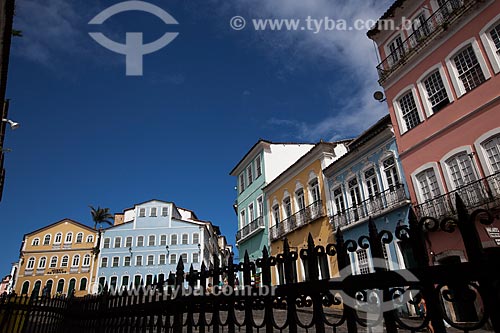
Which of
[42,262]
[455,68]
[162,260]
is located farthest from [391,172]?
[42,262]

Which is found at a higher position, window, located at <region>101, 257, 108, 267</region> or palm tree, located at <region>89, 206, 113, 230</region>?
palm tree, located at <region>89, 206, 113, 230</region>

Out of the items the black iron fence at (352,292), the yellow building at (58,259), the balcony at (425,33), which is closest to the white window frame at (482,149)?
the balcony at (425,33)

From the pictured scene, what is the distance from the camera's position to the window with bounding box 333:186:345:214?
58.1 feet

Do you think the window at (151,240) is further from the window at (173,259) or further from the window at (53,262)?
the window at (53,262)

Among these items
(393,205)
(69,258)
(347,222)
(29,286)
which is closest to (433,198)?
(393,205)

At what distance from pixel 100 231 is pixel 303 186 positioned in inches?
1358

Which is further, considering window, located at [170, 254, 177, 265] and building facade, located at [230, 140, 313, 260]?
window, located at [170, 254, 177, 265]

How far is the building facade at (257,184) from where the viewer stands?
24797mm

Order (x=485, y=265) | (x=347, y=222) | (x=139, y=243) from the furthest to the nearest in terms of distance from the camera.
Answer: (x=139, y=243)
(x=347, y=222)
(x=485, y=265)

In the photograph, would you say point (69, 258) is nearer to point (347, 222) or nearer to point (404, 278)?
point (347, 222)

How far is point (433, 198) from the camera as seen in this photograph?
12.2 m

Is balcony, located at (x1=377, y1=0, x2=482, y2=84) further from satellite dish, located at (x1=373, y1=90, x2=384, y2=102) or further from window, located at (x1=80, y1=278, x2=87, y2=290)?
window, located at (x1=80, y1=278, x2=87, y2=290)

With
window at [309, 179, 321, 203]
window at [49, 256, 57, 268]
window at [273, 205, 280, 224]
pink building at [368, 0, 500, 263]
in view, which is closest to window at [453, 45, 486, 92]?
pink building at [368, 0, 500, 263]

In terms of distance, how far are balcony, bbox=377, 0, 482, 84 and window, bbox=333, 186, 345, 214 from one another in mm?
6089
